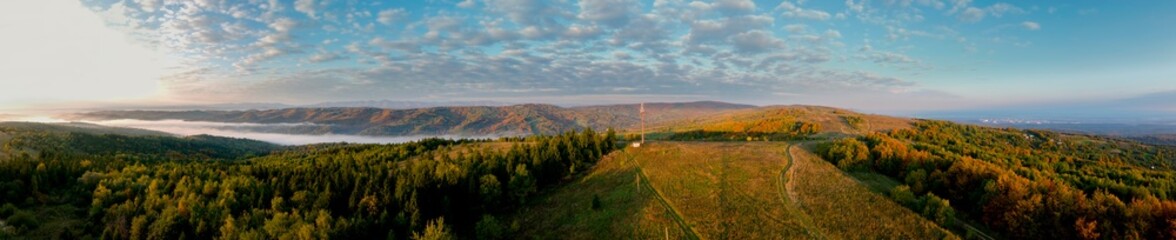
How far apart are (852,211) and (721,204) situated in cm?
1301

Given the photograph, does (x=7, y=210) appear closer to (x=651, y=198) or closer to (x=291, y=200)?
(x=291, y=200)

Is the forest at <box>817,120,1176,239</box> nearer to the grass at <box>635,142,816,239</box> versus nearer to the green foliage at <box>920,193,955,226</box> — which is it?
the green foliage at <box>920,193,955,226</box>

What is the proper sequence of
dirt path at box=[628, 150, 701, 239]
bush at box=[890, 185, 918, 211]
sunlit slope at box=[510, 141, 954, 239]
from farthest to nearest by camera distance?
bush at box=[890, 185, 918, 211] < dirt path at box=[628, 150, 701, 239] < sunlit slope at box=[510, 141, 954, 239]

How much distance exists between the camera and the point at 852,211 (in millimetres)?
47219

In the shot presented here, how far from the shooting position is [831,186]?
56.5m

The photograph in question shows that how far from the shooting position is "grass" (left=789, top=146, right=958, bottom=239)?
4144cm

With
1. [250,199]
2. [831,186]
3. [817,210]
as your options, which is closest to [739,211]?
[817,210]

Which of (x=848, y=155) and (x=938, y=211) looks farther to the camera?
(x=848, y=155)

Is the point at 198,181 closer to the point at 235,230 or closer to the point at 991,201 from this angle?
the point at 235,230

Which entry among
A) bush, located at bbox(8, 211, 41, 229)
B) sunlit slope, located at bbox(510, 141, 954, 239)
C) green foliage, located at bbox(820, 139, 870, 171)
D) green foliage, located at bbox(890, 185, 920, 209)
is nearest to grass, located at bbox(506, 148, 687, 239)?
sunlit slope, located at bbox(510, 141, 954, 239)

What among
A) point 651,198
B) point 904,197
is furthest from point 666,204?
point 904,197

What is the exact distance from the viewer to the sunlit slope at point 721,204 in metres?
43.8

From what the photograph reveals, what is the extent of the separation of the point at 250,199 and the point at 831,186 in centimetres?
9117

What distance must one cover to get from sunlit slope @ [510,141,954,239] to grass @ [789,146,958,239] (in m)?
0.09
